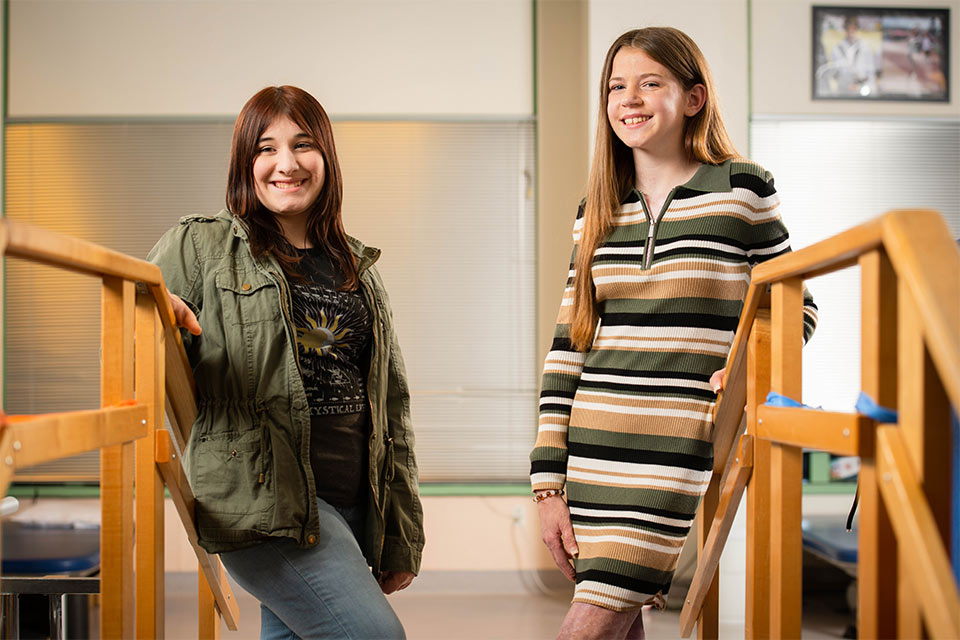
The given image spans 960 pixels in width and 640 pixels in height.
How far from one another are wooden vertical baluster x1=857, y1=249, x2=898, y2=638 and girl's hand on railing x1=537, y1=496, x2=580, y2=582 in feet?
2.13

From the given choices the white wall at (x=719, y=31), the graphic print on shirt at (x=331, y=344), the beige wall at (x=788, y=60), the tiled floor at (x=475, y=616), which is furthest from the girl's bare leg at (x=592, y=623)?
the beige wall at (x=788, y=60)

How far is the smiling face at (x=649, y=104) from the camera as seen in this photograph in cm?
149

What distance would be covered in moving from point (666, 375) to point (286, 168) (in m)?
0.80

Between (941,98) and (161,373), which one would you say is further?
(941,98)

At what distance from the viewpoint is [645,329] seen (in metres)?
1.45

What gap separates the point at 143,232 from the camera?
4023mm

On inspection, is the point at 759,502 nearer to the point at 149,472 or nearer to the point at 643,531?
the point at 643,531

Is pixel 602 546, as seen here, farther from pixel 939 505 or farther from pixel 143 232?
pixel 143 232

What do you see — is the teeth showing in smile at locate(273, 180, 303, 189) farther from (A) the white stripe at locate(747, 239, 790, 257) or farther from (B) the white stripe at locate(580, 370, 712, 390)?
(A) the white stripe at locate(747, 239, 790, 257)

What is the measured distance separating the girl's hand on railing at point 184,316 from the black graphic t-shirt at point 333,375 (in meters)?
0.18

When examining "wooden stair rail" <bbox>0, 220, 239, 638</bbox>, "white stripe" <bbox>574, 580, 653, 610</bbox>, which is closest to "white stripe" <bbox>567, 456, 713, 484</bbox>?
"white stripe" <bbox>574, 580, 653, 610</bbox>

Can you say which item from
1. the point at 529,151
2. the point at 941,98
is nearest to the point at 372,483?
the point at 529,151

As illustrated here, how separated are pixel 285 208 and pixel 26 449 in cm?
77

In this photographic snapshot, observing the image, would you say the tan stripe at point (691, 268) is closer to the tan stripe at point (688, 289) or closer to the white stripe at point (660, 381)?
the tan stripe at point (688, 289)
